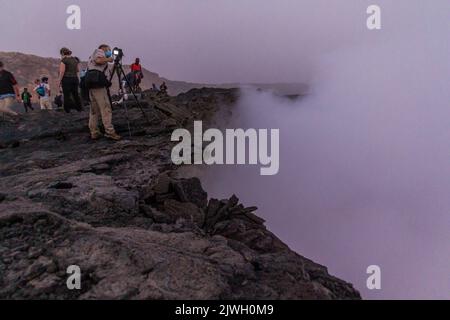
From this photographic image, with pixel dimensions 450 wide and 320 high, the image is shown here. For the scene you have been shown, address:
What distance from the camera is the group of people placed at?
28.0ft

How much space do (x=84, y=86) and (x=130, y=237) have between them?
10.3m

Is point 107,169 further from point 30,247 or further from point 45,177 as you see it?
point 30,247

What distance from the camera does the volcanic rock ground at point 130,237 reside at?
3.77 metres

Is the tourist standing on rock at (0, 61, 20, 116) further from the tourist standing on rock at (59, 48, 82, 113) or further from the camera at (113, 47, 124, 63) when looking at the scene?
the camera at (113, 47, 124, 63)

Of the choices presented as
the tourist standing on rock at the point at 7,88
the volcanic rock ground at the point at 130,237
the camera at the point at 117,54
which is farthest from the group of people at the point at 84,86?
the volcanic rock ground at the point at 130,237

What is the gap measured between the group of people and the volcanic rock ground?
83cm

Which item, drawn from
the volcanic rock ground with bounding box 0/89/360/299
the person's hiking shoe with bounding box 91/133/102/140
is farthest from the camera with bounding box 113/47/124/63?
the volcanic rock ground with bounding box 0/89/360/299

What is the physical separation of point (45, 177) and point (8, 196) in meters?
1.14

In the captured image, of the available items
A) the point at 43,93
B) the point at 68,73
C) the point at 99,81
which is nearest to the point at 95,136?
the point at 99,81
